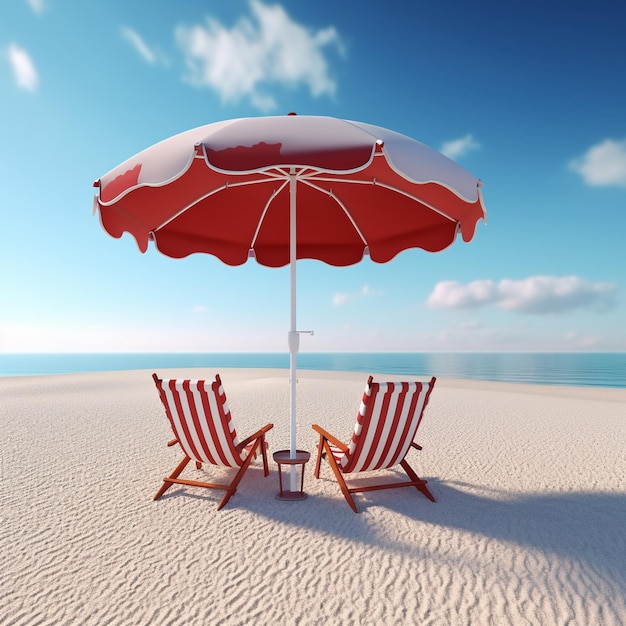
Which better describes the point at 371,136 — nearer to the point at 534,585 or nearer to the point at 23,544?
the point at 534,585

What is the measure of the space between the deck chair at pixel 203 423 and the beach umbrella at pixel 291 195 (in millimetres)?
529

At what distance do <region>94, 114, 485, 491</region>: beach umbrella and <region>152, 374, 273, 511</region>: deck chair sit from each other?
1.74 ft

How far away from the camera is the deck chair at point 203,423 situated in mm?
3396

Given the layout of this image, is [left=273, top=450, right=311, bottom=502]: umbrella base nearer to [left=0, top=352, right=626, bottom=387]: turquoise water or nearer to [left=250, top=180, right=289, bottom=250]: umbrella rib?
[left=250, top=180, right=289, bottom=250]: umbrella rib

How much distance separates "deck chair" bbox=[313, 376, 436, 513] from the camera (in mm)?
3357

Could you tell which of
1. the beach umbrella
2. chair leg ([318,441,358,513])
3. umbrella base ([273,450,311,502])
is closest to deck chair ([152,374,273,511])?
umbrella base ([273,450,311,502])

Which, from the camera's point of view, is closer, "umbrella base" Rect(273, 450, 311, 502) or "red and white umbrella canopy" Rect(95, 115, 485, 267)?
"red and white umbrella canopy" Rect(95, 115, 485, 267)

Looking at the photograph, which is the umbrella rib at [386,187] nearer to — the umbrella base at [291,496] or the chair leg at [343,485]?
the chair leg at [343,485]

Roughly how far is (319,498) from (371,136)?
2.81 meters

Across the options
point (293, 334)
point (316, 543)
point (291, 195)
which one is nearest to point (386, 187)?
point (291, 195)

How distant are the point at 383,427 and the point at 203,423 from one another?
143 cm

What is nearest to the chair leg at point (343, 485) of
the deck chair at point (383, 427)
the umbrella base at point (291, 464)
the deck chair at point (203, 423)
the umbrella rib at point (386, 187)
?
Answer: the deck chair at point (383, 427)

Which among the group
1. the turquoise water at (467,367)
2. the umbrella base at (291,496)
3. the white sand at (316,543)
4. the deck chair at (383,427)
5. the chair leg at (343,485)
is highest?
the deck chair at (383,427)

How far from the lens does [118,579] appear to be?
2436 millimetres
